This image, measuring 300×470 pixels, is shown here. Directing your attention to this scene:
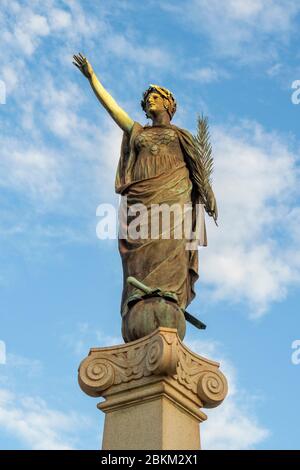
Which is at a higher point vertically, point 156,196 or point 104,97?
point 104,97

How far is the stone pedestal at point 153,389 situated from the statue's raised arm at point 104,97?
405 centimetres

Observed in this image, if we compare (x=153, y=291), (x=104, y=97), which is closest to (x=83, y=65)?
(x=104, y=97)

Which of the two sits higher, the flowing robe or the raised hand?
the raised hand

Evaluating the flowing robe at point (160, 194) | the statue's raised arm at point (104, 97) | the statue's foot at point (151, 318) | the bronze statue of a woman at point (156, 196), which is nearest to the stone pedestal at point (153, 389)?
the statue's foot at point (151, 318)

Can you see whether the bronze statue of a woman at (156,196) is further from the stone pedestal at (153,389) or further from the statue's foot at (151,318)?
the stone pedestal at (153,389)

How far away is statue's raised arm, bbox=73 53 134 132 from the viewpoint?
12727 millimetres

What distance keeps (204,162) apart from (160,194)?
0.98 m

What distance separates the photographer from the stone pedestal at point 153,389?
9383 mm

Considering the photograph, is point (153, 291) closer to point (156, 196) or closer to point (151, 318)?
point (151, 318)

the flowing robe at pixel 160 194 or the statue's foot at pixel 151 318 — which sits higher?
the flowing robe at pixel 160 194

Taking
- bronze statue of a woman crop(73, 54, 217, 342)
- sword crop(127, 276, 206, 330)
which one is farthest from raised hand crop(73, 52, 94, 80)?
sword crop(127, 276, 206, 330)

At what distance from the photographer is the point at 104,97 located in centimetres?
1282

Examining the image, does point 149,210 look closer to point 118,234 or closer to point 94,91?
point 118,234

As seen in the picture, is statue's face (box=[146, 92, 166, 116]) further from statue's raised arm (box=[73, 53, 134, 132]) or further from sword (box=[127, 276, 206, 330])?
sword (box=[127, 276, 206, 330])
